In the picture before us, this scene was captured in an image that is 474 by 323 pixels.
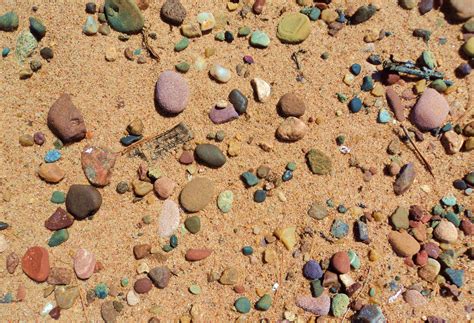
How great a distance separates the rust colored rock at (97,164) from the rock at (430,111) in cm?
146

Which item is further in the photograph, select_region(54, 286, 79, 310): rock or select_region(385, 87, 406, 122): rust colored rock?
select_region(385, 87, 406, 122): rust colored rock

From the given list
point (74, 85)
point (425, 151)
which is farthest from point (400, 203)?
point (74, 85)

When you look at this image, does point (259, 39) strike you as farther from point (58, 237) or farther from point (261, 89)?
point (58, 237)

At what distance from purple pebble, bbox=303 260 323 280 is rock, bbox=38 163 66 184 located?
1210 millimetres

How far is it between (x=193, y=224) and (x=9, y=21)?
4.18 ft

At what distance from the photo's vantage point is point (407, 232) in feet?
7.14

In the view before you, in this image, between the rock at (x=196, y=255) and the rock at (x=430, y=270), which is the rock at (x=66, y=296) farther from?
the rock at (x=430, y=270)

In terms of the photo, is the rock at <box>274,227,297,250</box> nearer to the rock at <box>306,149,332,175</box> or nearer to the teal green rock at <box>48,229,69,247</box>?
the rock at <box>306,149,332,175</box>

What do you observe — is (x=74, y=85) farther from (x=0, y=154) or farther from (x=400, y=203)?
(x=400, y=203)

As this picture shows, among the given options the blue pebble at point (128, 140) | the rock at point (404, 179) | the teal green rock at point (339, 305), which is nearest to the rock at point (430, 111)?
the rock at point (404, 179)

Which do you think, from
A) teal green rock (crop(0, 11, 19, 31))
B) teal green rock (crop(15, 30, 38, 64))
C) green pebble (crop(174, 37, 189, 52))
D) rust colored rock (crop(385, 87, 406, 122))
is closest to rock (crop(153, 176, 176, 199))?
green pebble (crop(174, 37, 189, 52))

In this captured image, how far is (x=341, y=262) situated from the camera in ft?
6.88

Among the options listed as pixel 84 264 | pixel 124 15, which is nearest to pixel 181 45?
→ pixel 124 15

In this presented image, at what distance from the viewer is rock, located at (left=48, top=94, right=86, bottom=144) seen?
2.10 meters
